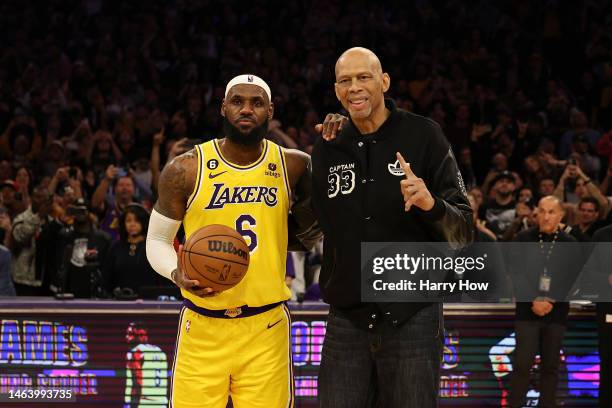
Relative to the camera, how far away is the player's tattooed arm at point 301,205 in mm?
4613

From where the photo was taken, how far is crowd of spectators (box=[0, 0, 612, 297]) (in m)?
9.08

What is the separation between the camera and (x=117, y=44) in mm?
13641

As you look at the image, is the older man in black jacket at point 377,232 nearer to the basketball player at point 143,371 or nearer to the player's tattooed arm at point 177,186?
the player's tattooed arm at point 177,186

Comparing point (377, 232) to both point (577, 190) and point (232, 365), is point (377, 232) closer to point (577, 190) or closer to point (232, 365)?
point (232, 365)

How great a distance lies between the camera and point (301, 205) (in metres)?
4.63

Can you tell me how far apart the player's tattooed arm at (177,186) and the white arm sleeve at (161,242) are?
0.04m

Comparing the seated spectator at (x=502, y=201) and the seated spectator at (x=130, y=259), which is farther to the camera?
the seated spectator at (x=502, y=201)

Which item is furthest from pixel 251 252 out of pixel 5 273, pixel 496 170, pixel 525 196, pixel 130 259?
pixel 496 170

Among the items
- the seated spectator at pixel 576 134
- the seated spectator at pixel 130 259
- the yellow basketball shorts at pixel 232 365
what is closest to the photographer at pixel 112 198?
the seated spectator at pixel 130 259

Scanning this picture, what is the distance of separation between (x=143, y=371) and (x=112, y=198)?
324 centimetres

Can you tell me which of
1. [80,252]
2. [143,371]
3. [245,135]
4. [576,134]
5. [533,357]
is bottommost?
[143,371]

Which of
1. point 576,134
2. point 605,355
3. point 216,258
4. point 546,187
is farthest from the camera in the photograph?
point 576,134

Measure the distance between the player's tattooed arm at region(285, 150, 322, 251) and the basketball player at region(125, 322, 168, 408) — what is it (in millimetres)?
2521

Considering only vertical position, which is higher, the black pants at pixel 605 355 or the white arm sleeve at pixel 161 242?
the white arm sleeve at pixel 161 242
